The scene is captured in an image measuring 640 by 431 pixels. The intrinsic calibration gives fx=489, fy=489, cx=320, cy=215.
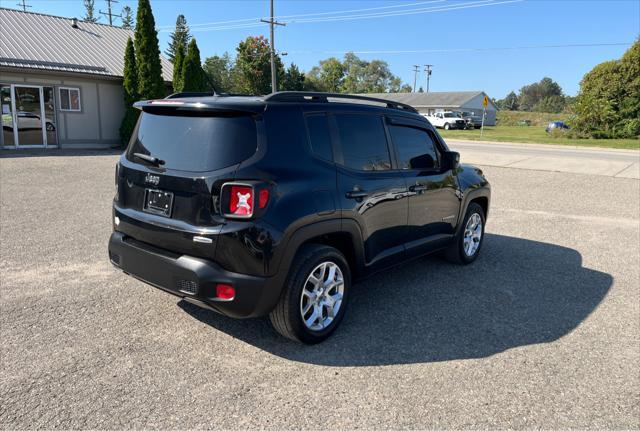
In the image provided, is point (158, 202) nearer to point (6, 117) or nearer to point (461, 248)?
point (461, 248)

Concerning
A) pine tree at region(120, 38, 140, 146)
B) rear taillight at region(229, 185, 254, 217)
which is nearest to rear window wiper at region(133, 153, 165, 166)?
rear taillight at region(229, 185, 254, 217)

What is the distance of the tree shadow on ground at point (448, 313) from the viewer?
3680 mm

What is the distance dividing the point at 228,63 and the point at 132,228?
342ft

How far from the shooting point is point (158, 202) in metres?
3.50

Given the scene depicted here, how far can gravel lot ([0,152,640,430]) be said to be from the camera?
2.91 metres

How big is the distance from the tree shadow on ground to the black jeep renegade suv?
301 mm

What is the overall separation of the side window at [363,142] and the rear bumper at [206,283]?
49.7 inches

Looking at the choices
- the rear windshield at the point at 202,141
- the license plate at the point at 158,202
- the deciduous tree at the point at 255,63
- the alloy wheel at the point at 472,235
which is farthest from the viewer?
the deciduous tree at the point at 255,63

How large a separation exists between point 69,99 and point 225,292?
18.5 m

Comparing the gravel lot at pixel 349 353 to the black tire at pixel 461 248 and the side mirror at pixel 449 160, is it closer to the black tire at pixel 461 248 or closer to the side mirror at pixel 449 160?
the black tire at pixel 461 248

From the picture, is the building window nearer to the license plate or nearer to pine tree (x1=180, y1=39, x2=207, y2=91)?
pine tree (x1=180, y1=39, x2=207, y2=91)

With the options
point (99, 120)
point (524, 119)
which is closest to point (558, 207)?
point (99, 120)

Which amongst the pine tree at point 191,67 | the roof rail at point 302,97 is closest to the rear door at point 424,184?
the roof rail at point 302,97

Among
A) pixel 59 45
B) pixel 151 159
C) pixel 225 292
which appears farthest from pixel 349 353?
pixel 59 45
